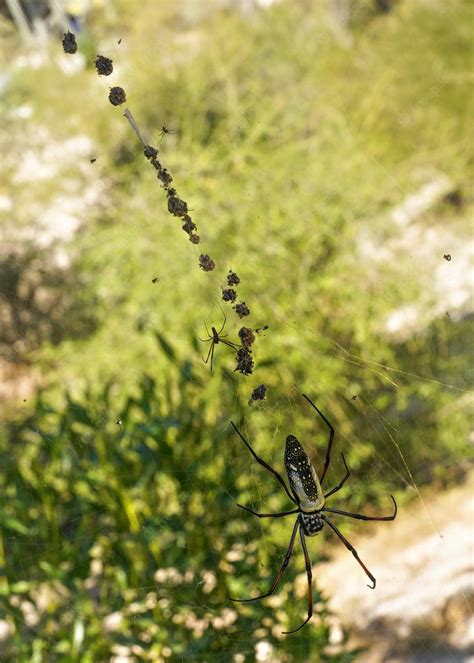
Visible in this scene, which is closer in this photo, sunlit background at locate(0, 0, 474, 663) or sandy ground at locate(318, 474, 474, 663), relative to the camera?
→ sunlit background at locate(0, 0, 474, 663)

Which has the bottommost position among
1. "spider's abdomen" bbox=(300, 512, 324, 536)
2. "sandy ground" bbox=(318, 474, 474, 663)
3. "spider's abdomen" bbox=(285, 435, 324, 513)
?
"spider's abdomen" bbox=(300, 512, 324, 536)

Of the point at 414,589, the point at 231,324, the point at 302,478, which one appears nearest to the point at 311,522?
the point at 302,478

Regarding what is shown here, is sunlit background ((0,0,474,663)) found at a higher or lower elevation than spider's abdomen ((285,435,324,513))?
higher

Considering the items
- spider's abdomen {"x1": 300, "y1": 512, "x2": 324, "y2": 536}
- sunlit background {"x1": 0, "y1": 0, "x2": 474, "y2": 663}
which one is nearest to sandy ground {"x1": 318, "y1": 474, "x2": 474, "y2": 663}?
sunlit background {"x1": 0, "y1": 0, "x2": 474, "y2": 663}

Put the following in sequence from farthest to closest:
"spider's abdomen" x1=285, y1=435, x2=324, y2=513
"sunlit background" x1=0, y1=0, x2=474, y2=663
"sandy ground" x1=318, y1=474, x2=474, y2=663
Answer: "sandy ground" x1=318, y1=474, x2=474, y2=663, "sunlit background" x1=0, y1=0, x2=474, y2=663, "spider's abdomen" x1=285, y1=435, x2=324, y2=513

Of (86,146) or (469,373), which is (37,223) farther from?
(469,373)

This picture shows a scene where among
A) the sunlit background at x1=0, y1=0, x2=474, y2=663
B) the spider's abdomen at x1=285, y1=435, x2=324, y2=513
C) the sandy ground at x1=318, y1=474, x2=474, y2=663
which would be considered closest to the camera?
the spider's abdomen at x1=285, y1=435, x2=324, y2=513

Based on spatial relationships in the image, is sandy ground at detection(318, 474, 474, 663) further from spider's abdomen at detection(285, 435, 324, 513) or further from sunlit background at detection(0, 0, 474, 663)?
spider's abdomen at detection(285, 435, 324, 513)

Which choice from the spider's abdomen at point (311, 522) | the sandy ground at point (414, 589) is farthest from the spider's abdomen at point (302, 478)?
the sandy ground at point (414, 589)

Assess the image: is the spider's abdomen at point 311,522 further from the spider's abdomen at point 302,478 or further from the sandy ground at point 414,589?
the sandy ground at point 414,589
